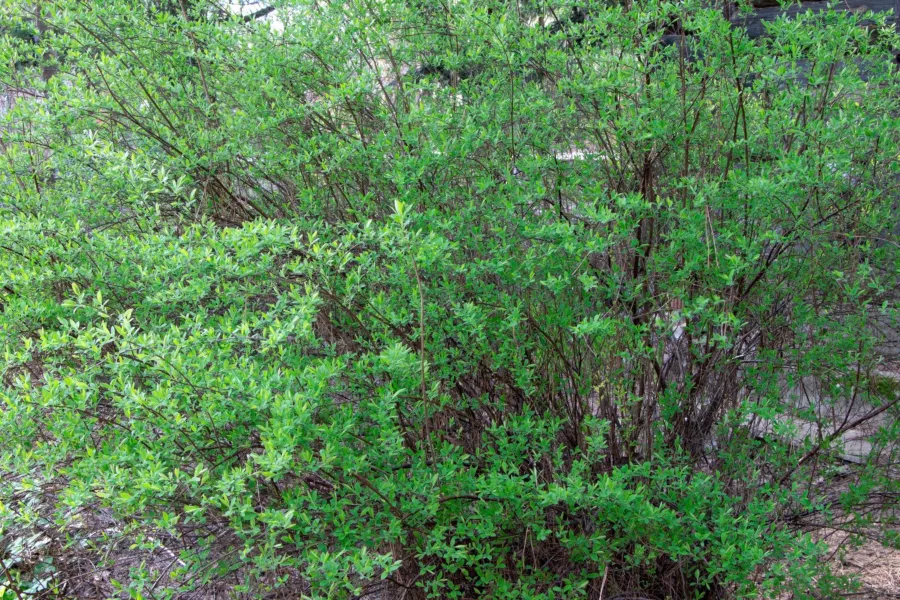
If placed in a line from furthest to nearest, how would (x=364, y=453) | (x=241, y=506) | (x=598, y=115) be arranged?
(x=598, y=115)
(x=364, y=453)
(x=241, y=506)

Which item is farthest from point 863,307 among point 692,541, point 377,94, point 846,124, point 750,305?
point 377,94

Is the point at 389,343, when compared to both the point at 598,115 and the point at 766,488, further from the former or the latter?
the point at 766,488

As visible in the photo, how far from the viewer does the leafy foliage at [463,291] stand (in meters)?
2.35

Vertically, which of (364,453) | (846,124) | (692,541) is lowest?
(692,541)

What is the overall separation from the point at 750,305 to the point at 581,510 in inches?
39.0

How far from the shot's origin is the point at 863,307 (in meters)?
2.88

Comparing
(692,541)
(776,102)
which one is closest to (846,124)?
(776,102)

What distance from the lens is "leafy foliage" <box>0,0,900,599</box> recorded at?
2352 mm

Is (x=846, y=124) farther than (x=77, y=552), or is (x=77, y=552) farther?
(x=77, y=552)

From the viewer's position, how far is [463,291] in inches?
107

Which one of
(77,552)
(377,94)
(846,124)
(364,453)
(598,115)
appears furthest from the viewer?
(77,552)

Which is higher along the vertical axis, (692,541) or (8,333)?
(8,333)

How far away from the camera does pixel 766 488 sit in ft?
9.50

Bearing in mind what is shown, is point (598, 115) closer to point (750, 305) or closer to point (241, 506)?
point (750, 305)
